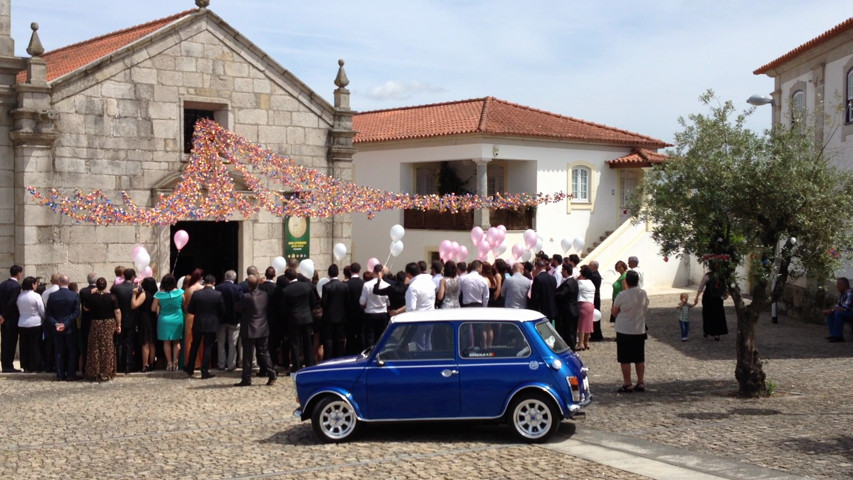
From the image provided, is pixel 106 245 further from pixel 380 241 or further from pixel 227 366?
pixel 380 241

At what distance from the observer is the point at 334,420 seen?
30.8 feet

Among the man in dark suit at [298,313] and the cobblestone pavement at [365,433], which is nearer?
the cobblestone pavement at [365,433]

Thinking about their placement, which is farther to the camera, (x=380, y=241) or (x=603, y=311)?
(x=380, y=241)

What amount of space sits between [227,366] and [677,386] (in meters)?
6.43

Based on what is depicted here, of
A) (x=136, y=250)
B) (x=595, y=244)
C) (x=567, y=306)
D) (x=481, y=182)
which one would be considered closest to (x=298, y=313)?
(x=567, y=306)

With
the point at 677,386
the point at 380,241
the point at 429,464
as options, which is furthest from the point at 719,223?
the point at 380,241

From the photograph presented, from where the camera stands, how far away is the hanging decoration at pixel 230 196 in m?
Result: 18.3

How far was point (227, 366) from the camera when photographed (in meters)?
14.2

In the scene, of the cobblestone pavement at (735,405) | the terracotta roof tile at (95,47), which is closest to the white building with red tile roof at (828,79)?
the cobblestone pavement at (735,405)

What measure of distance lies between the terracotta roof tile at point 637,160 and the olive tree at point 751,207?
21.0 m

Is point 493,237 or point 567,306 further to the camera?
point 493,237

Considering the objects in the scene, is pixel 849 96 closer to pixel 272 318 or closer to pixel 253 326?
pixel 272 318

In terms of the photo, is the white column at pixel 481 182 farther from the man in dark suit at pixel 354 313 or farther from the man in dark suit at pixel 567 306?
the man in dark suit at pixel 354 313

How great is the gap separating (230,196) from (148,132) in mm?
2051
